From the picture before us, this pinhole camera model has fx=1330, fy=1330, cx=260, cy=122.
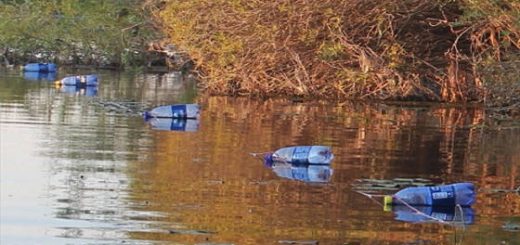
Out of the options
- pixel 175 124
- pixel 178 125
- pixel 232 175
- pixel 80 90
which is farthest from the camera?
pixel 80 90

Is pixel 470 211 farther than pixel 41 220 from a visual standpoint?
Yes

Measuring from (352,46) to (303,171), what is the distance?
47.6ft

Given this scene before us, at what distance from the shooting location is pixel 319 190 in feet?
44.7

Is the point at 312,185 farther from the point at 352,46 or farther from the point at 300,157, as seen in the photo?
the point at 352,46

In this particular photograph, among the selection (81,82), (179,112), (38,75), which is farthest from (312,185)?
(38,75)

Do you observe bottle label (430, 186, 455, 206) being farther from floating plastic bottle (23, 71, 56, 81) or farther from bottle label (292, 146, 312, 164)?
floating plastic bottle (23, 71, 56, 81)

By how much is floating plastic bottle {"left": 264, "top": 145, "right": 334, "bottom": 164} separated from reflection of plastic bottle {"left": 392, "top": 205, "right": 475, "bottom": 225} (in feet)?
11.7

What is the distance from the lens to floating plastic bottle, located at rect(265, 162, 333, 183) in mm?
14717

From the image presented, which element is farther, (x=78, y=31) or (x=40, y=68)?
(x=78, y=31)

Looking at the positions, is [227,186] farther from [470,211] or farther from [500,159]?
[500,159]

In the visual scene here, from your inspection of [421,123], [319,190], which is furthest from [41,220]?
[421,123]

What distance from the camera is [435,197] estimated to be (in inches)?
495

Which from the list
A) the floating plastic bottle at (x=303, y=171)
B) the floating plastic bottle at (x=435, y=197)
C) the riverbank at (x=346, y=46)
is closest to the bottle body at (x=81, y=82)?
the riverbank at (x=346, y=46)

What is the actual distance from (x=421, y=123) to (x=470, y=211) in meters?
11.6
